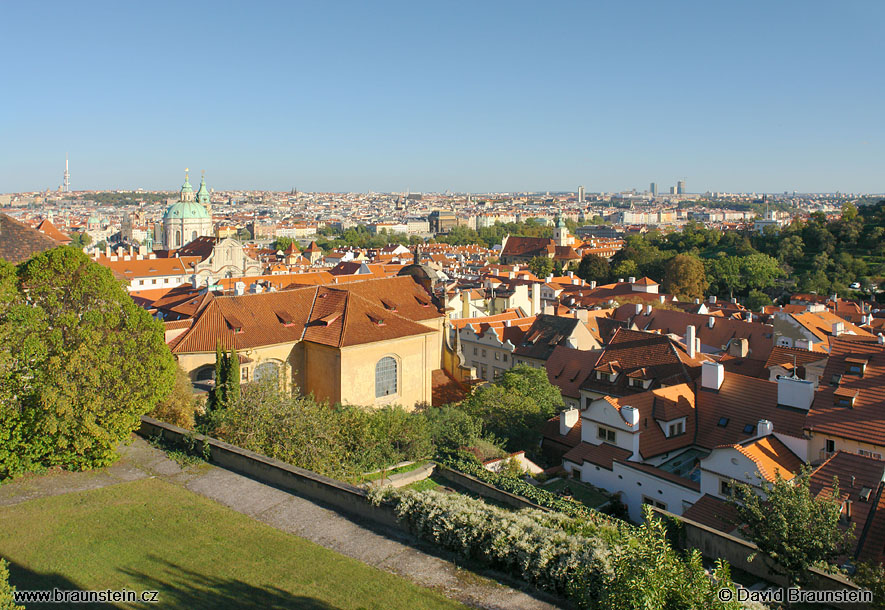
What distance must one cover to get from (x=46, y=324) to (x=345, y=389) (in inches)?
534

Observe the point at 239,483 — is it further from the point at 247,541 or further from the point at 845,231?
the point at 845,231

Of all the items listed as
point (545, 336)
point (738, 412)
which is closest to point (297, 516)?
point (738, 412)

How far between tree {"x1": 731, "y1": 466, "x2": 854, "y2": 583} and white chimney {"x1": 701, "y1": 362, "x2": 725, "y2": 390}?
15.5 m

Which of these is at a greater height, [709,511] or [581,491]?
[709,511]

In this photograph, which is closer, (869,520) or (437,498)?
(437,498)

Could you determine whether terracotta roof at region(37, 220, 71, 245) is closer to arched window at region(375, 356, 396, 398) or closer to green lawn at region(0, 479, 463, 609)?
arched window at region(375, 356, 396, 398)

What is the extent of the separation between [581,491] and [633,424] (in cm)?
303

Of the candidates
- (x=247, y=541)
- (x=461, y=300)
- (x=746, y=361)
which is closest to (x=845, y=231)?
(x=461, y=300)

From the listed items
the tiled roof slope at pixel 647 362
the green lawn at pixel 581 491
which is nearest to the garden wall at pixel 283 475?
the green lawn at pixel 581 491

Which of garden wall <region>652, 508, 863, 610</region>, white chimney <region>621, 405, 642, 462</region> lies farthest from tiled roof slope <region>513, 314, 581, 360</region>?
garden wall <region>652, 508, 863, 610</region>

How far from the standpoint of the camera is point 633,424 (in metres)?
25.8

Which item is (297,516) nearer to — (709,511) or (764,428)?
(709,511)

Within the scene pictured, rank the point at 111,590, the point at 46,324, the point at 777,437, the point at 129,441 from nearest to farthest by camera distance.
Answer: the point at 111,590
the point at 46,324
the point at 129,441
the point at 777,437

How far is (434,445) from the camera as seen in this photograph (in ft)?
85.3
